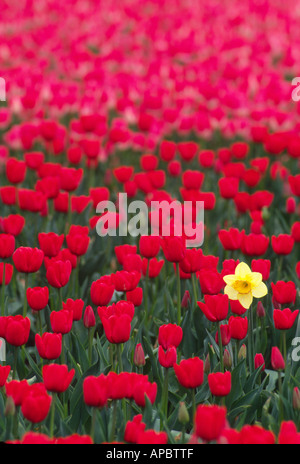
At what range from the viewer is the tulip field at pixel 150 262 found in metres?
2.38

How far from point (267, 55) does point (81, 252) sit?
6.41 meters

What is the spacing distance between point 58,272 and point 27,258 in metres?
0.14

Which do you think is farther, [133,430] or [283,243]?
[283,243]

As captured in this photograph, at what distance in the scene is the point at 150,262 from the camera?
336 cm

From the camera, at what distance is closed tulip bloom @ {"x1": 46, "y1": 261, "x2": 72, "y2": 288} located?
2912 mm

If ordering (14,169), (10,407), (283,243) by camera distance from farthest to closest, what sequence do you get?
(14,169), (283,243), (10,407)

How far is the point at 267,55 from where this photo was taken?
9078 mm

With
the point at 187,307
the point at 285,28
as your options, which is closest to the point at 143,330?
the point at 187,307

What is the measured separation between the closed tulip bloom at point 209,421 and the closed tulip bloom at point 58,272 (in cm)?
112

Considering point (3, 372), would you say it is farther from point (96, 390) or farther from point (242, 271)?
point (242, 271)

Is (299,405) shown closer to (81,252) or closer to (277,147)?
(81,252)

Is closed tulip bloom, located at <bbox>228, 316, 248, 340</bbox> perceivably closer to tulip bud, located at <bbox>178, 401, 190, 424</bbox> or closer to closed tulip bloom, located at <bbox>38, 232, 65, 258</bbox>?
tulip bud, located at <bbox>178, 401, 190, 424</bbox>

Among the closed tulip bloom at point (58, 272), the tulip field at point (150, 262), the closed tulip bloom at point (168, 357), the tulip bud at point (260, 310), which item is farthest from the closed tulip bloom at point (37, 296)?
the tulip bud at point (260, 310)

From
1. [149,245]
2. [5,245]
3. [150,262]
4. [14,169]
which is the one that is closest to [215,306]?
[149,245]
